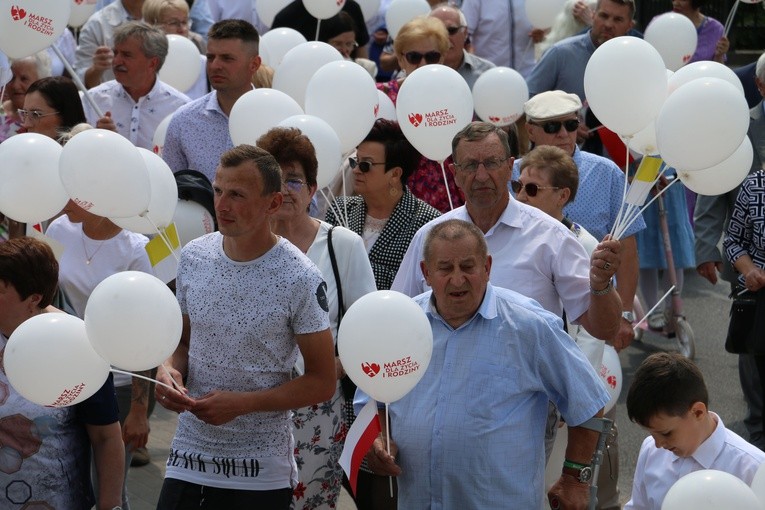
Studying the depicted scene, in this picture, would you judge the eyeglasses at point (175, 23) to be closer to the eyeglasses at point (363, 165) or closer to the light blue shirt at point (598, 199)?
the eyeglasses at point (363, 165)

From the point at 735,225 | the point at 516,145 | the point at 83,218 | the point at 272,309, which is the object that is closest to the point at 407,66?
the point at 516,145

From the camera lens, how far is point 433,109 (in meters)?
6.55

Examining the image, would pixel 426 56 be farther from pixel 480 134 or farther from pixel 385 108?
pixel 480 134

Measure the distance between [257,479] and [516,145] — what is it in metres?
3.57

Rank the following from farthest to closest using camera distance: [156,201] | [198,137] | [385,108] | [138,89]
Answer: [138,89] → [385,108] → [198,137] → [156,201]

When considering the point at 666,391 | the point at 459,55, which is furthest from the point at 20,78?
the point at 666,391

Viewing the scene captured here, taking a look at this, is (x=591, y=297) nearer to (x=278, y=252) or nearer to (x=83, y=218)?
(x=278, y=252)

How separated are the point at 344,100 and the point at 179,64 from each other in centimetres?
275

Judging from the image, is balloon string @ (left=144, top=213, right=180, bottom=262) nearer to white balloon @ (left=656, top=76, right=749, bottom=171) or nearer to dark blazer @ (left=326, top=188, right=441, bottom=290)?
dark blazer @ (left=326, top=188, right=441, bottom=290)

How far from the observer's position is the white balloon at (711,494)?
3578 millimetres

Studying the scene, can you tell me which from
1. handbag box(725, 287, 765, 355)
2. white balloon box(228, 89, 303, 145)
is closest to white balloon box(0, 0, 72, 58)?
white balloon box(228, 89, 303, 145)

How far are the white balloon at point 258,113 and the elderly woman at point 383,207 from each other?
42 cm

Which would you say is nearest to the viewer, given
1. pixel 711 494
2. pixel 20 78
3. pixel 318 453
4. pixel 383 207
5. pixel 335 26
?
pixel 711 494

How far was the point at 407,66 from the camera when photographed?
26.5 ft
